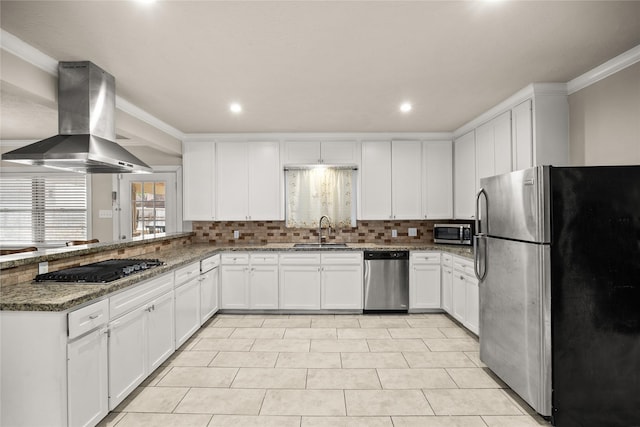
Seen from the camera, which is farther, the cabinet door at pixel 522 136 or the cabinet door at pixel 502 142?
the cabinet door at pixel 502 142

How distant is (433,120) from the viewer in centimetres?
428

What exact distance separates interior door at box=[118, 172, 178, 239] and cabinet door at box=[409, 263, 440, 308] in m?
3.64

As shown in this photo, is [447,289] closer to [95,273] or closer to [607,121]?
[607,121]

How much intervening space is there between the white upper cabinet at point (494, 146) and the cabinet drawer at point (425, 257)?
1.06 meters

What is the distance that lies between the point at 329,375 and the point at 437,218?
2935mm

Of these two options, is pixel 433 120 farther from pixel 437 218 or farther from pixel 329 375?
pixel 329 375

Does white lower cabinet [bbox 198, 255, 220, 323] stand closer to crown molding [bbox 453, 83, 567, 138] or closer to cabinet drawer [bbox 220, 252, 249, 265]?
cabinet drawer [bbox 220, 252, 249, 265]

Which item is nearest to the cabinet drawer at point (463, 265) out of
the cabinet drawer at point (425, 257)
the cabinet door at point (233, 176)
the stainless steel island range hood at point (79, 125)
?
the cabinet drawer at point (425, 257)

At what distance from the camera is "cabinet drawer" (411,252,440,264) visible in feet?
14.9

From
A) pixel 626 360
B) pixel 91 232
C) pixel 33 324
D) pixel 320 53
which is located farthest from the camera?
pixel 91 232

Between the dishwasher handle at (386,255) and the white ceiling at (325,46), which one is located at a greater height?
the white ceiling at (325,46)

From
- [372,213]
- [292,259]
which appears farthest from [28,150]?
[372,213]

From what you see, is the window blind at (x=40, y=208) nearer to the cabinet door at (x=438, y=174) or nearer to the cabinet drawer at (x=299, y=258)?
the cabinet drawer at (x=299, y=258)

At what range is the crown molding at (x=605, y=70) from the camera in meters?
2.50
